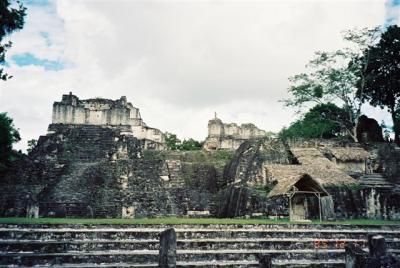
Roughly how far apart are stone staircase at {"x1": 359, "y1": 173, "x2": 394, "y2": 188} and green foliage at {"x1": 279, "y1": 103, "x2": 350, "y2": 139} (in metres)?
7.01

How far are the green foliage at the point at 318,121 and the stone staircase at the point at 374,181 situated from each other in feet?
23.0

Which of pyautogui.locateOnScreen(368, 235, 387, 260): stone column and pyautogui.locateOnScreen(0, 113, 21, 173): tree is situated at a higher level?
pyautogui.locateOnScreen(0, 113, 21, 173): tree

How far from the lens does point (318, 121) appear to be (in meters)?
25.9

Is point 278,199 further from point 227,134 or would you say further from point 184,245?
point 227,134

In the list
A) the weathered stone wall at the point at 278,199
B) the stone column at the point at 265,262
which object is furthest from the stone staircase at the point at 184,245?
the weathered stone wall at the point at 278,199

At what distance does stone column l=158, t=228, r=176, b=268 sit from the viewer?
6484mm

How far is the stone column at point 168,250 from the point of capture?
6.48 metres

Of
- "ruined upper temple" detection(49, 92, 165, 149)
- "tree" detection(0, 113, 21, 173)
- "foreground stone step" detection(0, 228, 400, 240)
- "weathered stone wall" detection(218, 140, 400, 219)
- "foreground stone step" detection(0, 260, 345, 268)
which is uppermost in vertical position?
"ruined upper temple" detection(49, 92, 165, 149)

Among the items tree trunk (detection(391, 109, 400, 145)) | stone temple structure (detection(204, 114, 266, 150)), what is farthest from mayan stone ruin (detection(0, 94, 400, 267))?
stone temple structure (detection(204, 114, 266, 150))

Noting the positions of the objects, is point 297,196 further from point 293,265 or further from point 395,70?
point 395,70

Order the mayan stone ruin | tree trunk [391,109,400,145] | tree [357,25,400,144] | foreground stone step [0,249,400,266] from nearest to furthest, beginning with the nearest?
1. foreground stone step [0,249,400,266]
2. the mayan stone ruin
3. tree [357,25,400,144]
4. tree trunk [391,109,400,145]

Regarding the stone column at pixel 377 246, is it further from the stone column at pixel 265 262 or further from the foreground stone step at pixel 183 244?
the foreground stone step at pixel 183 244

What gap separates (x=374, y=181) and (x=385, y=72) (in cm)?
1015

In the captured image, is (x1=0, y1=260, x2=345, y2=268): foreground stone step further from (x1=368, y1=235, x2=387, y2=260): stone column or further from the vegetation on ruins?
the vegetation on ruins
